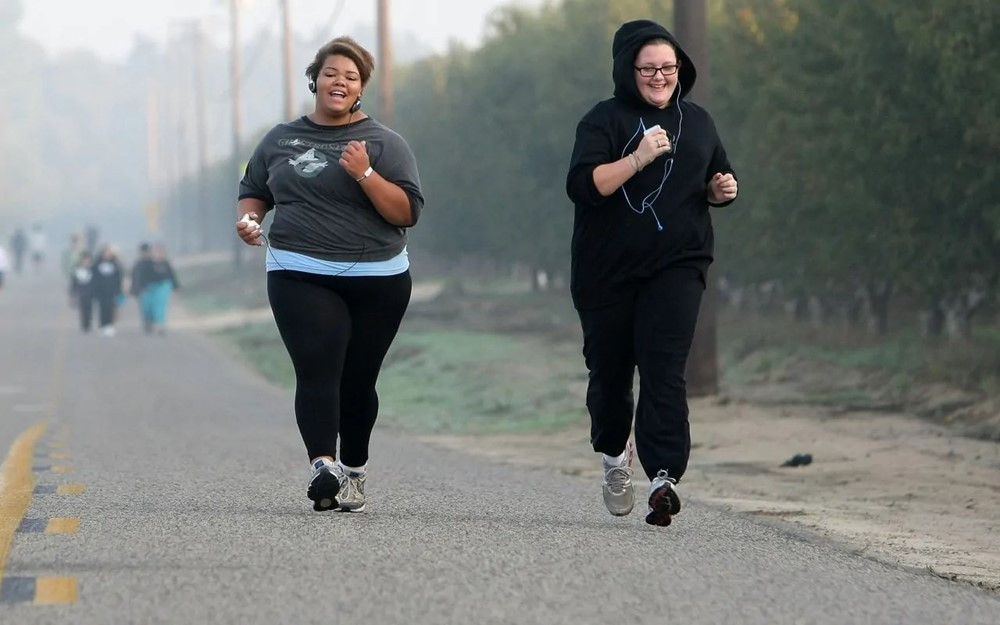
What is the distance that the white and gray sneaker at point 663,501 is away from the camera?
316 inches

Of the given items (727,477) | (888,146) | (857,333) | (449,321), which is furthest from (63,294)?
(727,477)

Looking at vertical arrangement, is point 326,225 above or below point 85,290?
above

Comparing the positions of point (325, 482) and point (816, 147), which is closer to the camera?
point (325, 482)

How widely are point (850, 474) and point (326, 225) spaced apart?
235 inches

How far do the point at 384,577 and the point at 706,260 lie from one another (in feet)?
7.51

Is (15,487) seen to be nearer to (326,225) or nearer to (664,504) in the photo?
(326,225)

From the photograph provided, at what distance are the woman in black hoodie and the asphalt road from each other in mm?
479

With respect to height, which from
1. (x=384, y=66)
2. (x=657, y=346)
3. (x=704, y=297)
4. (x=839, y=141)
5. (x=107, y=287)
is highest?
(x=384, y=66)

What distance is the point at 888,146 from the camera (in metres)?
18.7

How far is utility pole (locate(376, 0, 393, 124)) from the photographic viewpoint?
3438cm

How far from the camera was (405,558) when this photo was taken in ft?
23.4

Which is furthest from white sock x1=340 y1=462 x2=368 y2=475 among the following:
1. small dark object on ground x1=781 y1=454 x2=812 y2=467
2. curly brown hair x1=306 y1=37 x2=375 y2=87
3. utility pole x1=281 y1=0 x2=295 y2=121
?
utility pole x1=281 y1=0 x2=295 y2=121

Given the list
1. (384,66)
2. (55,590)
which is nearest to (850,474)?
(55,590)

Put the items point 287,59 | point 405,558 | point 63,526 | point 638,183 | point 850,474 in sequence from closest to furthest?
point 405,558 → point 63,526 → point 638,183 → point 850,474 → point 287,59
